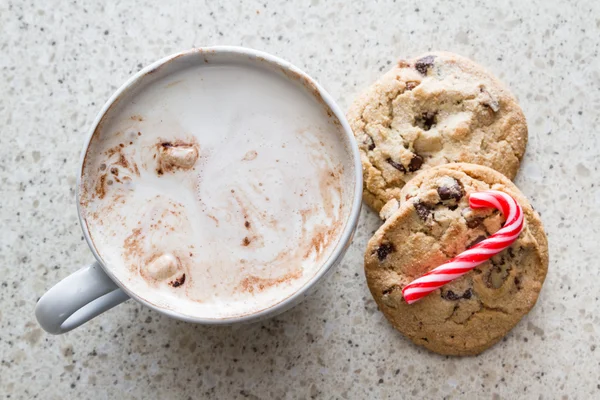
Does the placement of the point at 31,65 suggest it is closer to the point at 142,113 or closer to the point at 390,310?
the point at 142,113

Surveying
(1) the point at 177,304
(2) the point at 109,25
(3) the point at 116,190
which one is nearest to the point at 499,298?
(1) the point at 177,304

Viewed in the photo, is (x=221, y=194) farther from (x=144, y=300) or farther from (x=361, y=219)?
(x=361, y=219)

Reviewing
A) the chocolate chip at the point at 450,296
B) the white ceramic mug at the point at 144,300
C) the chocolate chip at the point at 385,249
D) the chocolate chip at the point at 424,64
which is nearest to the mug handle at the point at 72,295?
the white ceramic mug at the point at 144,300

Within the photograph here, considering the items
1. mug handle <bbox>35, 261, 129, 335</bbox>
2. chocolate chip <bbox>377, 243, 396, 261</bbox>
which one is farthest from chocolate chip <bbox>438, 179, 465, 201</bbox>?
mug handle <bbox>35, 261, 129, 335</bbox>

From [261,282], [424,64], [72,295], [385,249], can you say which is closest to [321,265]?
[261,282]

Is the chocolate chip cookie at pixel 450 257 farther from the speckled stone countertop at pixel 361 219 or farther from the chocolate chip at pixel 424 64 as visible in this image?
the chocolate chip at pixel 424 64

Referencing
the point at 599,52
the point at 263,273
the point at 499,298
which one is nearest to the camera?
the point at 263,273

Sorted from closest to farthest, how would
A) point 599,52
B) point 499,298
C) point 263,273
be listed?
point 263,273, point 499,298, point 599,52
